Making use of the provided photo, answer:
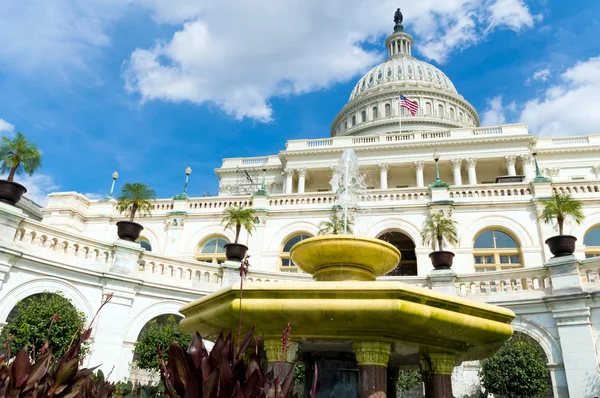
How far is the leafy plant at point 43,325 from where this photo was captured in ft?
41.7

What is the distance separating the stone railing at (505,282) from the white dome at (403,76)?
79.1 metres

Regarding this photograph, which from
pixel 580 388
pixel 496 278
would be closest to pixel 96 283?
pixel 496 278

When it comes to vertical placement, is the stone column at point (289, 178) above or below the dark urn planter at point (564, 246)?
above

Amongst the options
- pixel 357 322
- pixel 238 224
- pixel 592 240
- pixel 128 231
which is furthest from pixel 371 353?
pixel 592 240

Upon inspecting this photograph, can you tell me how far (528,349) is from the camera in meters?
A: 14.3

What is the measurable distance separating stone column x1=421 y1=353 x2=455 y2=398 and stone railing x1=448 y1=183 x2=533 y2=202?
2000 centimetres

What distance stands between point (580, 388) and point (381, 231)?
14356 millimetres

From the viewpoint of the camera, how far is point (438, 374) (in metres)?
8.14

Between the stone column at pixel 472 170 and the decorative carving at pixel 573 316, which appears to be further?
the stone column at pixel 472 170

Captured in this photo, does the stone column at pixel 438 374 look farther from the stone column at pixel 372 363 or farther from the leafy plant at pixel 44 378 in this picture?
the leafy plant at pixel 44 378

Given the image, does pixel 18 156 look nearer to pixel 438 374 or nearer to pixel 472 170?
pixel 438 374

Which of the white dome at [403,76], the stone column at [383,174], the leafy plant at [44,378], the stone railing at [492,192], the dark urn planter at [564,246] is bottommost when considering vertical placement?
the leafy plant at [44,378]

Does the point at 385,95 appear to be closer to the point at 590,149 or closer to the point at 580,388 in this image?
the point at 590,149

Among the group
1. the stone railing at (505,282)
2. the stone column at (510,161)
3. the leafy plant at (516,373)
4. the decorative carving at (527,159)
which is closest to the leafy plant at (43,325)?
the leafy plant at (516,373)
